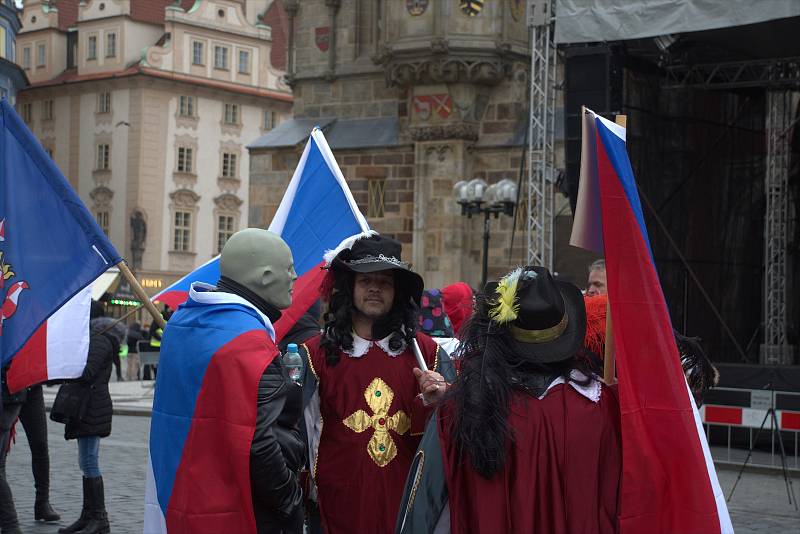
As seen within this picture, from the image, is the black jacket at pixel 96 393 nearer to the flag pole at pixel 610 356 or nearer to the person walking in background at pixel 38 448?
the person walking in background at pixel 38 448

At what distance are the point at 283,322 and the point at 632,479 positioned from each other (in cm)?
296

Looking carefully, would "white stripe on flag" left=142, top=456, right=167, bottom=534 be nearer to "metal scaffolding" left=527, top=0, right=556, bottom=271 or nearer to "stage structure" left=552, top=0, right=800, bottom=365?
"stage structure" left=552, top=0, right=800, bottom=365

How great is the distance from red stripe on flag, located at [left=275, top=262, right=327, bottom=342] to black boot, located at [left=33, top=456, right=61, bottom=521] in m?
3.52

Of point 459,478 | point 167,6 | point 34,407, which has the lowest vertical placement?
point 34,407

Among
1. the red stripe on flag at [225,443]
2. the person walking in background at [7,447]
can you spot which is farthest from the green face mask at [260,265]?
the person walking in background at [7,447]

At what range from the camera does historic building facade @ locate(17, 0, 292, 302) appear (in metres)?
57.9

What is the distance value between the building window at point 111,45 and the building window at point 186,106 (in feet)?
13.7

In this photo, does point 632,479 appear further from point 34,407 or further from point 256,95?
point 256,95

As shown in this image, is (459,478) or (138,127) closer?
(459,478)

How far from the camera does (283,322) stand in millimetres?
6340

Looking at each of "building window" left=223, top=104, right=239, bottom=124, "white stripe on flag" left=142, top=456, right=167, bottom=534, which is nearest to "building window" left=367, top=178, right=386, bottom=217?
"white stripe on flag" left=142, top=456, right=167, bottom=534

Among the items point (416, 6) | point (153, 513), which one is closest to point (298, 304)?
point (153, 513)

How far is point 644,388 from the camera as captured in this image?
Result: 376 centimetres

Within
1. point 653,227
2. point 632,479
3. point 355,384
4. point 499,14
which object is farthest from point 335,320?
point 499,14
